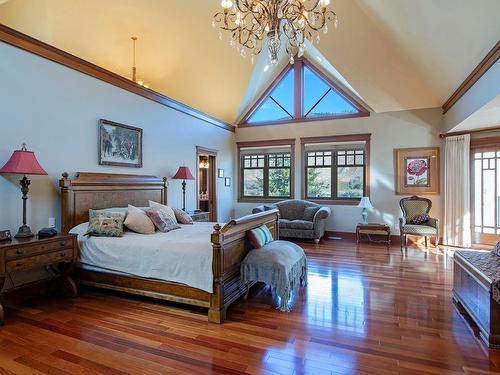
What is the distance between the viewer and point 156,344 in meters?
2.35

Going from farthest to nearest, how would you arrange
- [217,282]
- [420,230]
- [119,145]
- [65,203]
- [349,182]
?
[349,182], [420,230], [119,145], [65,203], [217,282]

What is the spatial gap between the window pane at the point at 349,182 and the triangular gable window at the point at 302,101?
1302mm

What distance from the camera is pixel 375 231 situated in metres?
6.54

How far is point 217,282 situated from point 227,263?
0.24m

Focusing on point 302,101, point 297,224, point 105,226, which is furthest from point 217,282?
point 302,101

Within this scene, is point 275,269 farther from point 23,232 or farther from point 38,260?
point 23,232

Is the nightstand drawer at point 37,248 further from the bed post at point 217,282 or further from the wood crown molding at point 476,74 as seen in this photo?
the wood crown molding at point 476,74

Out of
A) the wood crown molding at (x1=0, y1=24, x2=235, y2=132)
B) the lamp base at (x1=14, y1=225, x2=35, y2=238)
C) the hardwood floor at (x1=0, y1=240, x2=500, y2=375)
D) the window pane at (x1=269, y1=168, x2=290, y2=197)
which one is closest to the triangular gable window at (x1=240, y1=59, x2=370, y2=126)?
the window pane at (x1=269, y1=168, x2=290, y2=197)

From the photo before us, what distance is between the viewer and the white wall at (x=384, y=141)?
6.34 m

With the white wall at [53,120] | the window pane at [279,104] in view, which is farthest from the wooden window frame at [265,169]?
the white wall at [53,120]

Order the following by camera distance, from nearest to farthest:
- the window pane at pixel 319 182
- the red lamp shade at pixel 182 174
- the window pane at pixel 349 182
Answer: the red lamp shade at pixel 182 174 → the window pane at pixel 349 182 → the window pane at pixel 319 182

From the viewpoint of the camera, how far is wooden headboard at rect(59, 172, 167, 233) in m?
3.57

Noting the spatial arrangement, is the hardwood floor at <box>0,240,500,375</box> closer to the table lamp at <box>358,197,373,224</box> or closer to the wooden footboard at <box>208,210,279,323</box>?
the wooden footboard at <box>208,210,279,323</box>

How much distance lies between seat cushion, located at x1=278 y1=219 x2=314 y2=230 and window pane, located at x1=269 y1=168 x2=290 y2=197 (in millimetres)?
1211
